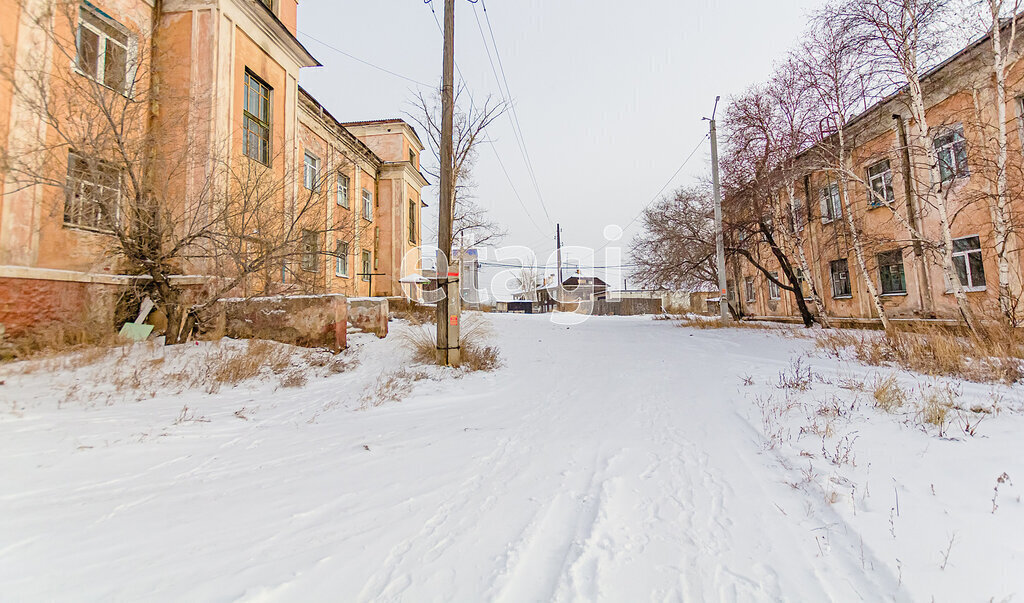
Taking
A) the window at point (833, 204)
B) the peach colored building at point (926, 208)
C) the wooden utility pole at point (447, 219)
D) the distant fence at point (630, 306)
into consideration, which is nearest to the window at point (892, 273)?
the peach colored building at point (926, 208)

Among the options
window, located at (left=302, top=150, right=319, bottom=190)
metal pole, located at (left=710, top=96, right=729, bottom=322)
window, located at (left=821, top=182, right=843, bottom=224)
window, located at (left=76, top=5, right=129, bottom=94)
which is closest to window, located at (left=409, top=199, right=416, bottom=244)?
window, located at (left=302, top=150, right=319, bottom=190)

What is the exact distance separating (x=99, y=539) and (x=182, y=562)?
0.60m

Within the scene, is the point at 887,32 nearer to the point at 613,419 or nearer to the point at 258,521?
the point at 613,419

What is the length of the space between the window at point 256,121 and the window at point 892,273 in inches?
897

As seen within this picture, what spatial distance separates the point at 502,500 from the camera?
2660 millimetres

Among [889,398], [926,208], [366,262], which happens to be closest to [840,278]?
[926,208]

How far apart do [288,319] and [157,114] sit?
6620 millimetres

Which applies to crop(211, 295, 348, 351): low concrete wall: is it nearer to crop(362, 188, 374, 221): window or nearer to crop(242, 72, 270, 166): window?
crop(242, 72, 270, 166): window

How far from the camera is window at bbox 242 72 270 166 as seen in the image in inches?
486

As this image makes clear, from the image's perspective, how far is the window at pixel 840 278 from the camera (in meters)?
19.2

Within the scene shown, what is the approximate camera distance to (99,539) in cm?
210

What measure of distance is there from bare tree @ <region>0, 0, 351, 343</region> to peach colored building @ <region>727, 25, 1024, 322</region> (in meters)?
14.6

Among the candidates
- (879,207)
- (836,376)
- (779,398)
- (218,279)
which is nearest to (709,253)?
(879,207)

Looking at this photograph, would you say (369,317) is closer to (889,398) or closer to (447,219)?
(447,219)
